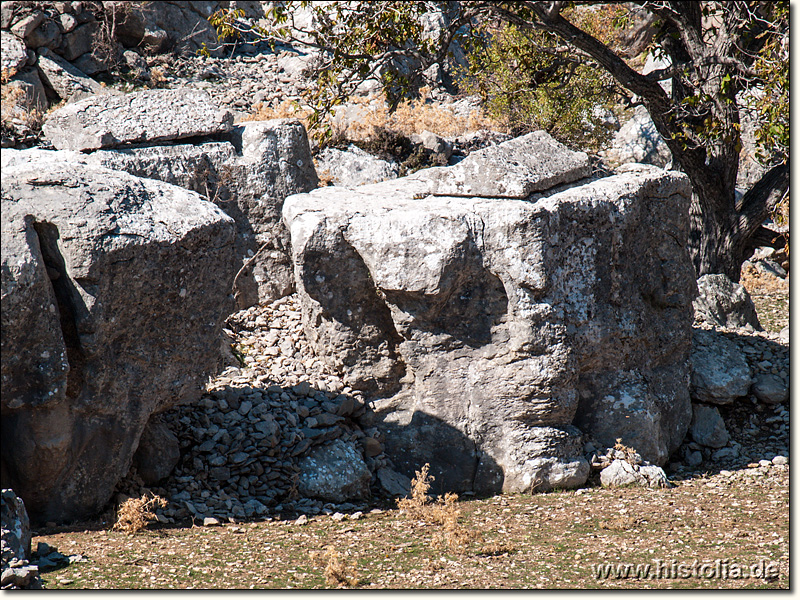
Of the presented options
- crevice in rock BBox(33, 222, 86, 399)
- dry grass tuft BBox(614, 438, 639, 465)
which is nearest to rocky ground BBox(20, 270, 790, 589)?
dry grass tuft BBox(614, 438, 639, 465)

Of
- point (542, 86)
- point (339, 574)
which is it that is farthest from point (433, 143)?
point (339, 574)

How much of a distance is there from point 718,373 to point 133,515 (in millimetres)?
8032

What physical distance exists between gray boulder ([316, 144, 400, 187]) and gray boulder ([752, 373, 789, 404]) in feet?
24.2

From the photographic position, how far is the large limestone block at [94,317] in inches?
273

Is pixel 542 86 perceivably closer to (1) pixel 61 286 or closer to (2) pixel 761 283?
(2) pixel 761 283

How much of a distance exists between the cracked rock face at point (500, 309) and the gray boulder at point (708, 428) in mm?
780

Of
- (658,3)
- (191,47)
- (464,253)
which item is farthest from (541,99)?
(191,47)

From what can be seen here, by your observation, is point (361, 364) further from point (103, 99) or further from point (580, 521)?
point (103, 99)

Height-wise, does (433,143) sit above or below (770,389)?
above

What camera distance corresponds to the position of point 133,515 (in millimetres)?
7699

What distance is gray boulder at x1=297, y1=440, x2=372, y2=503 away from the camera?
9.16 metres

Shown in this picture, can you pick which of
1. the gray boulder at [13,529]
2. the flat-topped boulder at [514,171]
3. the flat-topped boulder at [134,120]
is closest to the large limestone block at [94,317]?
the gray boulder at [13,529]

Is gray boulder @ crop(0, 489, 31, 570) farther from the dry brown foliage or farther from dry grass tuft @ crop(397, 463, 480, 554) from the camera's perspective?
the dry brown foliage

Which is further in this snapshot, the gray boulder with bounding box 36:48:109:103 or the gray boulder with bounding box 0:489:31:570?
the gray boulder with bounding box 36:48:109:103
